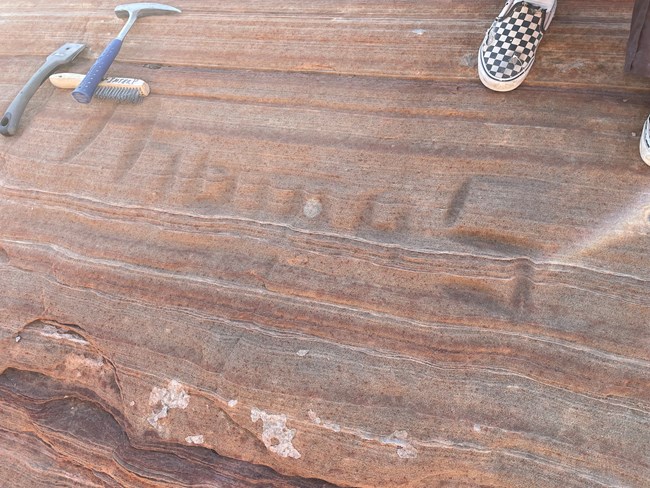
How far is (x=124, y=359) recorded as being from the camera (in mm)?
1295

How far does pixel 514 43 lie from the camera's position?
143 cm

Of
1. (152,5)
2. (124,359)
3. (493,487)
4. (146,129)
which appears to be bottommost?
(493,487)

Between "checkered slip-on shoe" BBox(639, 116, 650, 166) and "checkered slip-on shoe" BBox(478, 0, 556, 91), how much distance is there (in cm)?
35

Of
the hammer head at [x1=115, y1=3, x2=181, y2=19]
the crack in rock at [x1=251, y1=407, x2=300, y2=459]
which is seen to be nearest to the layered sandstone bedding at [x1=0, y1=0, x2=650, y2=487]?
the crack in rock at [x1=251, y1=407, x2=300, y2=459]

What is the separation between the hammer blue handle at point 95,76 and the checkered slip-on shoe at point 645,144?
1650mm

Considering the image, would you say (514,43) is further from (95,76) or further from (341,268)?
(95,76)

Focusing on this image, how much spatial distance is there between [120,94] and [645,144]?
1583 mm

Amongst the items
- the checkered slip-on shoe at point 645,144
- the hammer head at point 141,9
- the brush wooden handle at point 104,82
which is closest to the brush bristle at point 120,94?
the brush wooden handle at point 104,82

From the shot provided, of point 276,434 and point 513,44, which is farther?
point 513,44

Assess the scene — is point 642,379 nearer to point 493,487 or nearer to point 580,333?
point 580,333

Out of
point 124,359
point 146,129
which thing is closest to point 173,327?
point 124,359

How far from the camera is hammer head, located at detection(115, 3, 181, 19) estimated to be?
1.94 m

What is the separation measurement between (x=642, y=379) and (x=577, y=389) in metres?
0.13

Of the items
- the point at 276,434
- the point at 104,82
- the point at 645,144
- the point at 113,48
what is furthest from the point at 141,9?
the point at 645,144
